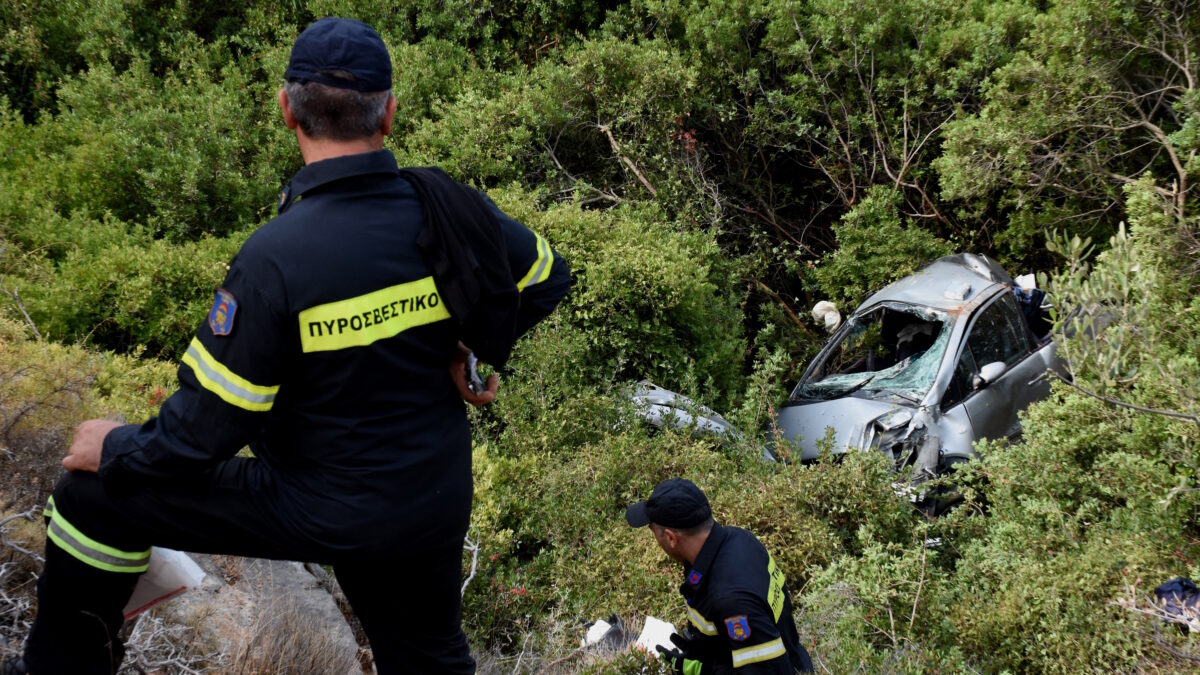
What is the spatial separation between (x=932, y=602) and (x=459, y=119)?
6.76 m

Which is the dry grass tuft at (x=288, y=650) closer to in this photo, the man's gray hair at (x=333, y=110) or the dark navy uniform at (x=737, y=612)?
the dark navy uniform at (x=737, y=612)

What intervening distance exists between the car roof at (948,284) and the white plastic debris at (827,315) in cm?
92

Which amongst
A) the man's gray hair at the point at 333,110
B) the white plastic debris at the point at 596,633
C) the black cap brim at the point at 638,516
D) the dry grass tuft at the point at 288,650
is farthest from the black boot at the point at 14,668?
the white plastic debris at the point at 596,633

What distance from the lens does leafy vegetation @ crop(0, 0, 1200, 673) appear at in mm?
4746

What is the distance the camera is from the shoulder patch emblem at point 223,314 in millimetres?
1962

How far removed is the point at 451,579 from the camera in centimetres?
239

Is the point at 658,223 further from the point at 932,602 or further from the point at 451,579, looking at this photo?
the point at 451,579

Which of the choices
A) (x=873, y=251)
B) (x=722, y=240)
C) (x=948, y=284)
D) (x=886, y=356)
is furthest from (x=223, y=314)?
(x=722, y=240)

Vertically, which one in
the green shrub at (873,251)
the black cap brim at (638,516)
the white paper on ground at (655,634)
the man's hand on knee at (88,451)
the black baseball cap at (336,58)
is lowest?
the green shrub at (873,251)

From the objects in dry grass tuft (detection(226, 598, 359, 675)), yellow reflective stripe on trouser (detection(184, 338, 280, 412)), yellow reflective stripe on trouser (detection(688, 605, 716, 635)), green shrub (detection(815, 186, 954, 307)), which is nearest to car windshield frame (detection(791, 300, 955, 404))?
green shrub (detection(815, 186, 954, 307))

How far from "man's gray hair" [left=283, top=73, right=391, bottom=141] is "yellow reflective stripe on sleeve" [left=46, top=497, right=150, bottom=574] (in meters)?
1.06

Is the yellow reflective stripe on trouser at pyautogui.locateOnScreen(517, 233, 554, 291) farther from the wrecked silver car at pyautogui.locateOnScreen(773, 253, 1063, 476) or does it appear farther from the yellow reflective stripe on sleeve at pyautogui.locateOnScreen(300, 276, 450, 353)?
the wrecked silver car at pyautogui.locateOnScreen(773, 253, 1063, 476)

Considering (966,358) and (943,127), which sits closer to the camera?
(966,358)

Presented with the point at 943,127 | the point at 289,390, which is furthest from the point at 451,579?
the point at 943,127
